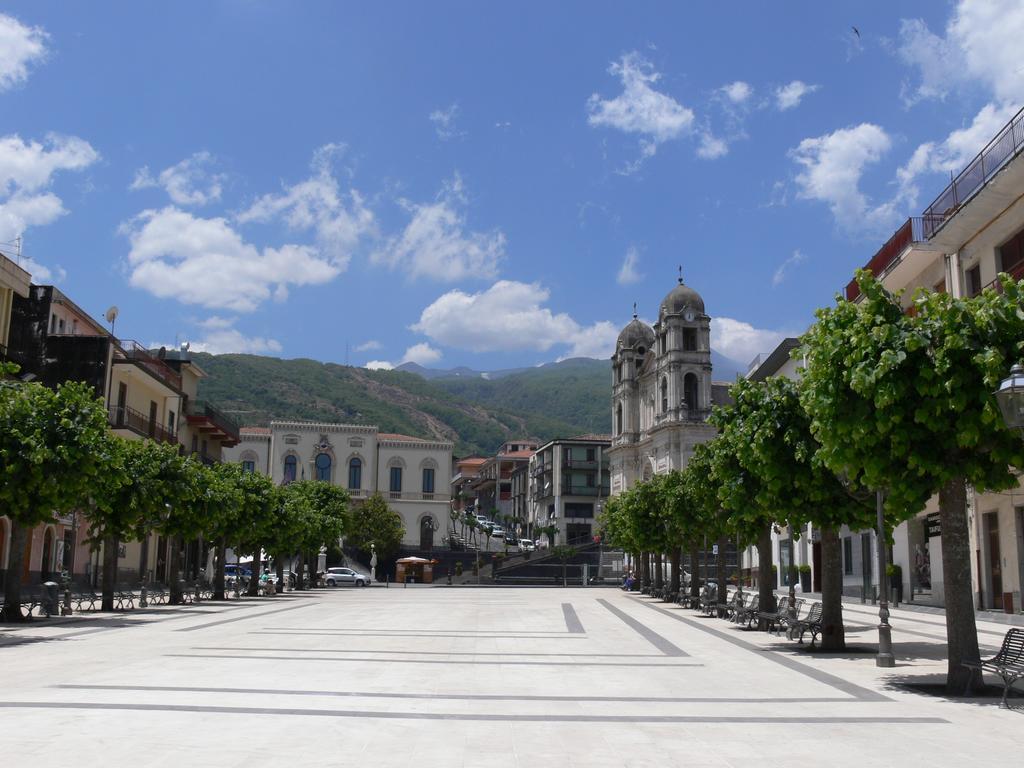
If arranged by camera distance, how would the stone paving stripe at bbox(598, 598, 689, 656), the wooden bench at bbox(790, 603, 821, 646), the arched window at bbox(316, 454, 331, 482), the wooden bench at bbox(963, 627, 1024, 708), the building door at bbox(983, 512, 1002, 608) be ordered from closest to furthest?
the wooden bench at bbox(963, 627, 1024, 708)
the stone paving stripe at bbox(598, 598, 689, 656)
the wooden bench at bbox(790, 603, 821, 646)
the building door at bbox(983, 512, 1002, 608)
the arched window at bbox(316, 454, 331, 482)

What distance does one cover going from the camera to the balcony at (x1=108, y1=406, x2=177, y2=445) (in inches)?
1724

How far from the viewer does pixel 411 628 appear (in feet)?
80.4

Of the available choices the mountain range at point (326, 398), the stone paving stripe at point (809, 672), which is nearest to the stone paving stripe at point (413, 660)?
the stone paving stripe at point (809, 672)

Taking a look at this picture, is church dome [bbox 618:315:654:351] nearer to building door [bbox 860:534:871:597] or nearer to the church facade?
the church facade

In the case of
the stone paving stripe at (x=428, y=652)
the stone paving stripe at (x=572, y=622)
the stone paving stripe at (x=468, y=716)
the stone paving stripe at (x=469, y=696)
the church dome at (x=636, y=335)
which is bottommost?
the stone paving stripe at (x=572, y=622)

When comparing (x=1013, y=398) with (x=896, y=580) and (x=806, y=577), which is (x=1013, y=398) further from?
(x=806, y=577)

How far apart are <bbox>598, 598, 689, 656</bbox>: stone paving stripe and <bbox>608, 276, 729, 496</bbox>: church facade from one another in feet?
169

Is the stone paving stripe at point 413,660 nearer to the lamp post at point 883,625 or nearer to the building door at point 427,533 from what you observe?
the lamp post at point 883,625

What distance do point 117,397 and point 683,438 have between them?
2010 inches

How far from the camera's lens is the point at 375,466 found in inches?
3418

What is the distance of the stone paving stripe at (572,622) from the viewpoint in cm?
2384

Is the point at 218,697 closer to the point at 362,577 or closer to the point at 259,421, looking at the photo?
the point at 362,577

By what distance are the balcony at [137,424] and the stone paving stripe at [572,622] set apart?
72.0ft

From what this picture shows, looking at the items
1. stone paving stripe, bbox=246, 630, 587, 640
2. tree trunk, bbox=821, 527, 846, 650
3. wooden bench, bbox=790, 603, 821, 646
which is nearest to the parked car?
stone paving stripe, bbox=246, 630, 587, 640
